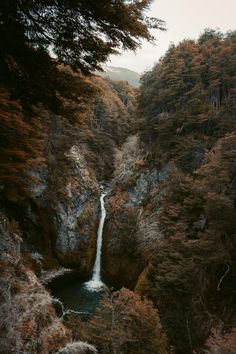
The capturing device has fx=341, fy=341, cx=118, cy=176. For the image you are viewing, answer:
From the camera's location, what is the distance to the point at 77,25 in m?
5.80

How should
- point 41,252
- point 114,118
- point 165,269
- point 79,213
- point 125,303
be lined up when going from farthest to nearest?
point 114,118, point 79,213, point 41,252, point 165,269, point 125,303

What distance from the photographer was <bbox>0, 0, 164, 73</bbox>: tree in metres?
5.39

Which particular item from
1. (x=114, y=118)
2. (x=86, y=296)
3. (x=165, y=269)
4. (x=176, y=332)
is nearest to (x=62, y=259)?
(x=86, y=296)

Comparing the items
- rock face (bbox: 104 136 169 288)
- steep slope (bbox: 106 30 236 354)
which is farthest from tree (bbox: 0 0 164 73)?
rock face (bbox: 104 136 169 288)

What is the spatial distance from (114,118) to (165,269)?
32.3 metres

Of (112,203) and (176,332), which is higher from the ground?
(112,203)

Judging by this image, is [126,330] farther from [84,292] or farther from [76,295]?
[84,292]

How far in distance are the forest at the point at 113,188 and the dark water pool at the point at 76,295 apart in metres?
0.55

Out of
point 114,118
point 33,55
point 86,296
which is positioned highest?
point 114,118

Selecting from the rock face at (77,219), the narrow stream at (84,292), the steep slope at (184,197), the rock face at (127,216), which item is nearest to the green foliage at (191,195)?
the steep slope at (184,197)

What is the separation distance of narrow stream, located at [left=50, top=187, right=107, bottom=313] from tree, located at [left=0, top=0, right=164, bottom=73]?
22.8m

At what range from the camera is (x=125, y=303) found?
17.0 meters

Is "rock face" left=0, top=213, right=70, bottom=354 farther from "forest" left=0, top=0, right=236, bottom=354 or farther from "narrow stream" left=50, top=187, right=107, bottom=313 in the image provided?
"narrow stream" left=50, top=187, right=107, bottom=313

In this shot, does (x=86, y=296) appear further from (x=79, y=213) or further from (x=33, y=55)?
(x=33, y=55)
